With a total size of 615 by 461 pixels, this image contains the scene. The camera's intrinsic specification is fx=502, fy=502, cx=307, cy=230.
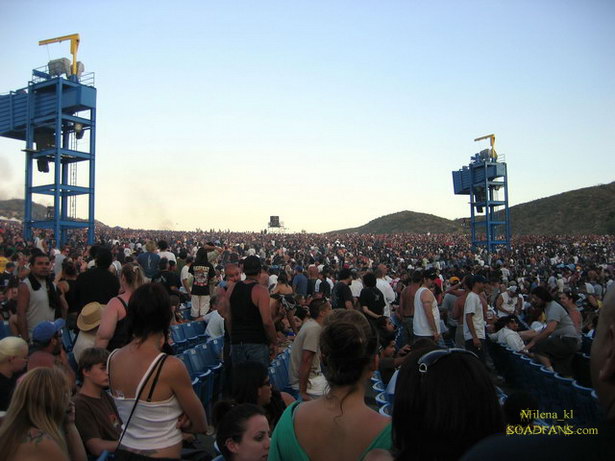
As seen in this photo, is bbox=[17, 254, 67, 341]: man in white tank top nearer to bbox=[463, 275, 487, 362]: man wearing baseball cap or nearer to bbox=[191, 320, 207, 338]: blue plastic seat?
bbox=[191, 320, 207, 338]: blue plastic seat

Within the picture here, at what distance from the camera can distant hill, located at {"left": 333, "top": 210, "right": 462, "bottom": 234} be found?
327 ft

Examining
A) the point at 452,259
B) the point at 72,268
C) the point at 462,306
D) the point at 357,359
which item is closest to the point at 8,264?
the point at 72,268

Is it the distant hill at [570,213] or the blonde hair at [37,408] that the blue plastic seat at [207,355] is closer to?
the blonde hair at [37,408]

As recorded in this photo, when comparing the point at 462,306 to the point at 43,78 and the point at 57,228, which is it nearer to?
the point at 57,228

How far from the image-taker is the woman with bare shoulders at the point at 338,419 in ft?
7.10

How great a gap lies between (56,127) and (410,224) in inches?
3613

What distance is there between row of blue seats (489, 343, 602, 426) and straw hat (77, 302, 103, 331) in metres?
4.44

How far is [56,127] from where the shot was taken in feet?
76.2

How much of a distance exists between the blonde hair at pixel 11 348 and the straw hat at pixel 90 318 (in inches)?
30.4

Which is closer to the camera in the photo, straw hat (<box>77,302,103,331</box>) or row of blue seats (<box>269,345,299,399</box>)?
straw hat (<box>77,302,103,331</box>)

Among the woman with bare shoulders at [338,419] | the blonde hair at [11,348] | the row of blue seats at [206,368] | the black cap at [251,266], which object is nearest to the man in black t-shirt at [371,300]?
the row of blue seats at [206,368]

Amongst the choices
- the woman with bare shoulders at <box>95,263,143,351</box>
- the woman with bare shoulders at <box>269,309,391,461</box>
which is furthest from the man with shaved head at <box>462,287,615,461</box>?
the woman with bare shoulders at <box>95,263,143,351</box>

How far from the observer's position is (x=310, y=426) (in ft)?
7.28

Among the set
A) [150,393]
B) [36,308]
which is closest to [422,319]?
[36,308]
